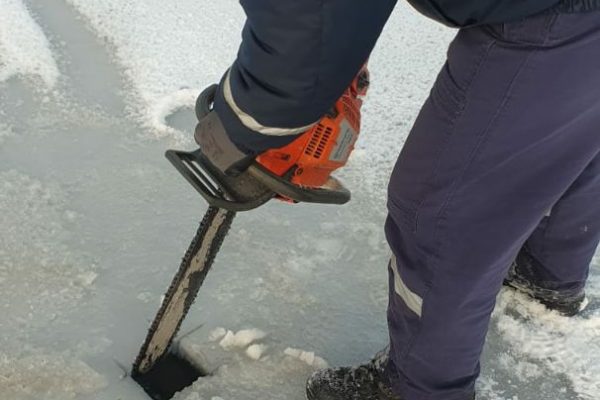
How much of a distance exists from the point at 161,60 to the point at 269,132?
1419 mm

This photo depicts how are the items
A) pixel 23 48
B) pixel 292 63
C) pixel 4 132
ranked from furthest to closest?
1. pixel 23 48
2. pixel 4 132
3. pixel 292 63

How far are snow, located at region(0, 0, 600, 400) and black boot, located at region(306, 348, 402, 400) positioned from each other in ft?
0.21

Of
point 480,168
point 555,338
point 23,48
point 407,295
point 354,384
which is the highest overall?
point 480,168

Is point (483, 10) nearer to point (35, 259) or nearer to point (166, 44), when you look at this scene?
point (35, 259)

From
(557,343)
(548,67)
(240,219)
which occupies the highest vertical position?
(548,67)

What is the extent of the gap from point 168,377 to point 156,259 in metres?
0.32

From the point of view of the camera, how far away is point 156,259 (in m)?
1.74

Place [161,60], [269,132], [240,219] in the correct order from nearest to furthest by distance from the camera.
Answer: [269,132], [240,219], [161,60]

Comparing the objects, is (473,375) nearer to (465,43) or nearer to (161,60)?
(465,43)

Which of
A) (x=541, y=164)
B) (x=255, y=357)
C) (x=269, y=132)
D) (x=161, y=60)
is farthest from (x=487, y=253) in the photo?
(x=161, y=60)

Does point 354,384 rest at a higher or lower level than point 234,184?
lower

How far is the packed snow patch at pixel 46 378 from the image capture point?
145cm

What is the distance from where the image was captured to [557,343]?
1.71 meters

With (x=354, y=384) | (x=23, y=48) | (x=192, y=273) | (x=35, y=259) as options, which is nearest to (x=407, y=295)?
(x=354, y=384)
